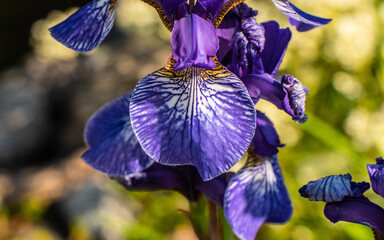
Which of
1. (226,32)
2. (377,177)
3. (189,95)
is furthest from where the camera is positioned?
(226,32)

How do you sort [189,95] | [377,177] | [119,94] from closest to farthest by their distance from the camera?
[377,177] < [189,95] < [119,94]

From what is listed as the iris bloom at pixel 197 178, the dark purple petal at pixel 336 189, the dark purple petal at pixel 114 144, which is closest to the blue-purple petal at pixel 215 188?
the iris bloom at pixel 197 178

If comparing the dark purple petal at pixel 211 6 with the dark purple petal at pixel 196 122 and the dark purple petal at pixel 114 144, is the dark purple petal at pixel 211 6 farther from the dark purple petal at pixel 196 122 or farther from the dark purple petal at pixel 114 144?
the dark purple petal at pixel 114 144

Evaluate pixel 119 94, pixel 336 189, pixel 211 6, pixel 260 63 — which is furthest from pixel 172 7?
pixel 119 94

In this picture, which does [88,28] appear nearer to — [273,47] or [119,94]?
[273,47]

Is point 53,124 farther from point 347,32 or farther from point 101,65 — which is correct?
point 347,32

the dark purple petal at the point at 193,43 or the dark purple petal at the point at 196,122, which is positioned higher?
the dark purple petal at the point at 193,43

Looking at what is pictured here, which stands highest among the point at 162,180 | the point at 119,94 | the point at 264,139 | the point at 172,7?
the point at 172,7
